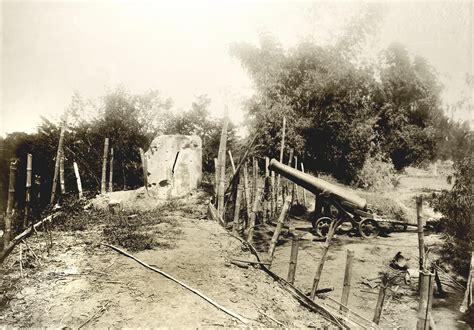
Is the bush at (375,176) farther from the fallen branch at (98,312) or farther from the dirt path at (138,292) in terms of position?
the fallen branch at (98,312)

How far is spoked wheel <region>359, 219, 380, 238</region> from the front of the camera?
33.6 feet

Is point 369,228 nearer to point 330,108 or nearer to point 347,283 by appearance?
point 347,283

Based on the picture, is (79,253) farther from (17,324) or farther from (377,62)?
(377,62)

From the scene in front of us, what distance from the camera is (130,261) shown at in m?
5.58

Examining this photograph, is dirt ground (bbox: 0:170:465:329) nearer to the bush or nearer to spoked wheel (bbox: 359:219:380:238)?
spoked wheel (bbox: 359:219:380:238)

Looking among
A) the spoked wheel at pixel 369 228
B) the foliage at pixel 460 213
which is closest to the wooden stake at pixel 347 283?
the foliage at pixel 460 213

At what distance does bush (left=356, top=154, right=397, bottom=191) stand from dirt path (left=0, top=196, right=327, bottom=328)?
50.2ft

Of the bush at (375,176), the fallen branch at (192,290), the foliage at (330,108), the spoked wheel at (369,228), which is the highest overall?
the foliage at (330,108)

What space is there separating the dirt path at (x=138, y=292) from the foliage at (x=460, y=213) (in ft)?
17.1

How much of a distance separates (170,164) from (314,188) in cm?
640

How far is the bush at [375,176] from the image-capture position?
19.6 meters

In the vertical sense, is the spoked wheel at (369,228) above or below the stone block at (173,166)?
below

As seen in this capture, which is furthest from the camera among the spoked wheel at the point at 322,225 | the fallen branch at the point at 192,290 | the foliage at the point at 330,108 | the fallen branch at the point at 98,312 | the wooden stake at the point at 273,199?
the foliage at the point at 330,108

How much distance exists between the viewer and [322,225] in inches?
401
